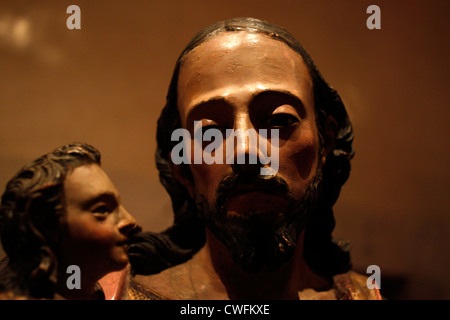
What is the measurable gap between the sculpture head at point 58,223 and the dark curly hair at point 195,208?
62 cm

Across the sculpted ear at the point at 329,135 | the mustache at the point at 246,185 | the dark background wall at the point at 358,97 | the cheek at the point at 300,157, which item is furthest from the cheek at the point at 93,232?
the dark background wall at the point at 358,97

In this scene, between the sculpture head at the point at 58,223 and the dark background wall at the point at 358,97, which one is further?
the dark background wall at the point at 358,97

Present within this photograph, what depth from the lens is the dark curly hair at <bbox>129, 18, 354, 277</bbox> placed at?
1.73 m

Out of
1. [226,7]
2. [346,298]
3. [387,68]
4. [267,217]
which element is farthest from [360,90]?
[267,217]

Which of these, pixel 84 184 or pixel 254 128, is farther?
pixel 254 128

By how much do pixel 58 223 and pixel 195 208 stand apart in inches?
31.9

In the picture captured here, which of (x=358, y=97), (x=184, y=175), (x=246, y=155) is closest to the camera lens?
(x=246, y=155)

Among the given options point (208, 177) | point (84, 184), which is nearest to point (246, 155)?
point (208, 177)

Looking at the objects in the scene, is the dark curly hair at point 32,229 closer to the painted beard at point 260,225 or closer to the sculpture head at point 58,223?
the sculpture head at point 58,223

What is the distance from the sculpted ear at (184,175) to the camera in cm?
172

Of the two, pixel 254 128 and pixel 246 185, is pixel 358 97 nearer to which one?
pixel 254 128

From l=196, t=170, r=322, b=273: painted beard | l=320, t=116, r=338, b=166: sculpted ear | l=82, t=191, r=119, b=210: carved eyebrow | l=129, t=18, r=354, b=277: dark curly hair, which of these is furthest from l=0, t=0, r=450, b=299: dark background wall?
l=82, t=191, r=119, b=210: carved eyebrow

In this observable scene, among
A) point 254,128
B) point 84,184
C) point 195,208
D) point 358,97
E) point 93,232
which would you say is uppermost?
point 358,97

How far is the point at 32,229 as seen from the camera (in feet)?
3.41
